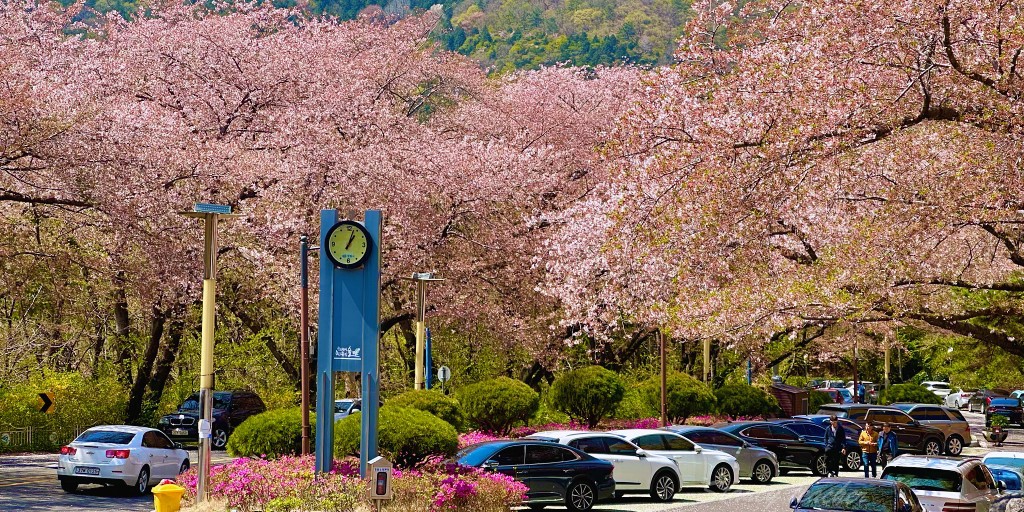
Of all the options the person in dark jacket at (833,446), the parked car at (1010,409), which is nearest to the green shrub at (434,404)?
the person in dark jacket at (833,446)

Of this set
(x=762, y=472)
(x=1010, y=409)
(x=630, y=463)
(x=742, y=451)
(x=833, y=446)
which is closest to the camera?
(x=630, y=463)

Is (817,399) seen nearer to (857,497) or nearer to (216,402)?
(216,402)

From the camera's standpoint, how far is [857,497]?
1523 cm

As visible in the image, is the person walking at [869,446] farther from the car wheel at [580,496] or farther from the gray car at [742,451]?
the car wheel at [580,496]

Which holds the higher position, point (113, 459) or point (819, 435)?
point (113, 459)

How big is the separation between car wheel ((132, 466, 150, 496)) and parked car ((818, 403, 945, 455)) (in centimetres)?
2274

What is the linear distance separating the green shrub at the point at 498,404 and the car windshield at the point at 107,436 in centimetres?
952

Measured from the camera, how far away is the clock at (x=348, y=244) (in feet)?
59.5

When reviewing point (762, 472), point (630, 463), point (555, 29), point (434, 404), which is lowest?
point (762, 472)

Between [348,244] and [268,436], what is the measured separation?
501cm

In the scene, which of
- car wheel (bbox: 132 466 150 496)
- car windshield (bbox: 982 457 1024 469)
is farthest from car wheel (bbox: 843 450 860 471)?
car wheel (bbox: 132 466 150 496)

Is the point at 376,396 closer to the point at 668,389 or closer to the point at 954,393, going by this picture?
the point at 668,389

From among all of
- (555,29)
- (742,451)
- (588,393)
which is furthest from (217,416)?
(555,29)

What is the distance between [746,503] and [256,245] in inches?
633
